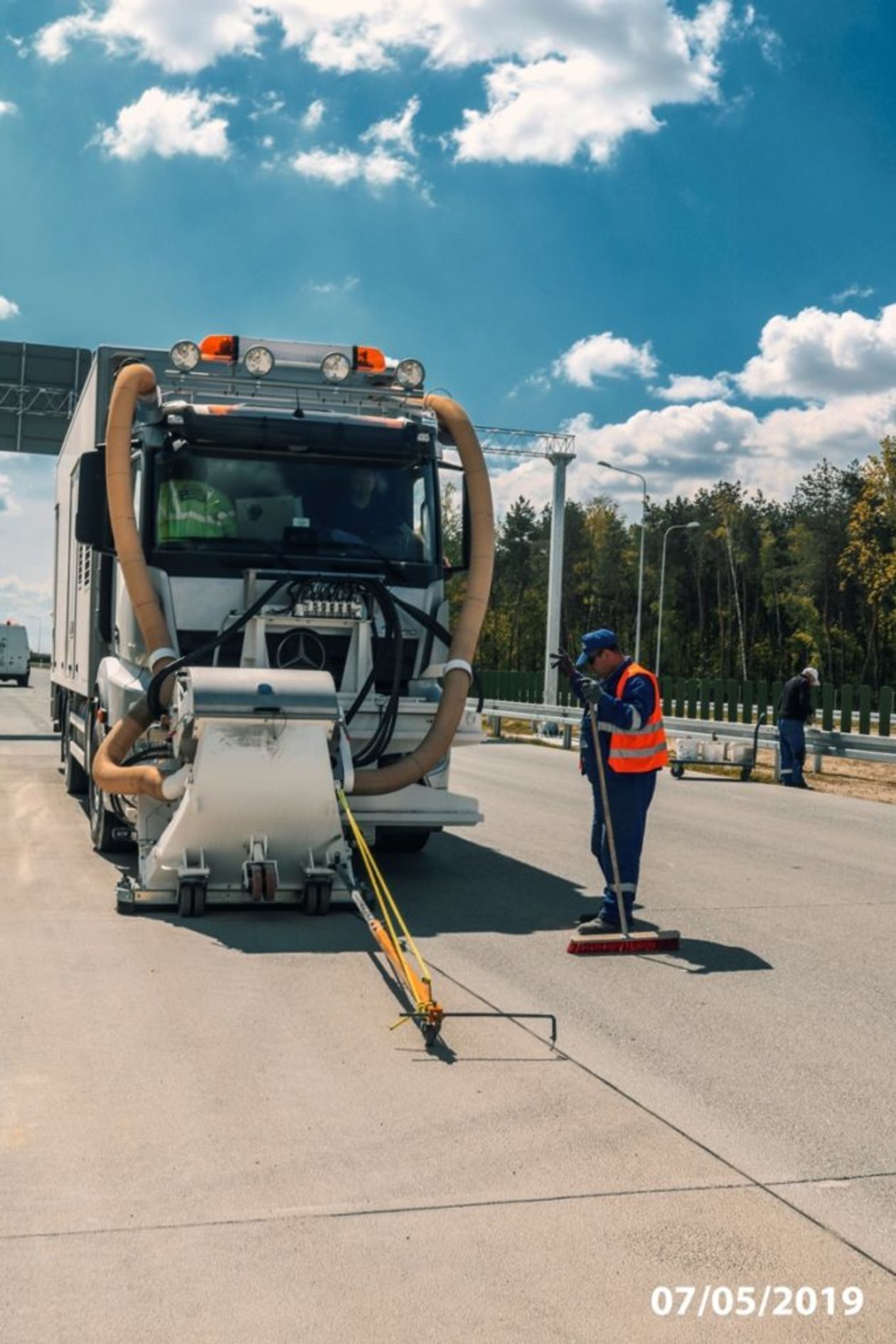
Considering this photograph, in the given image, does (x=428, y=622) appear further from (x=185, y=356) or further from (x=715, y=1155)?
(x=715, y=1155)

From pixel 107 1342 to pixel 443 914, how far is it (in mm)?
5723

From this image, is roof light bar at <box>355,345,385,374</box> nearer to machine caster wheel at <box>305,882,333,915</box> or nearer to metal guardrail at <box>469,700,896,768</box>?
machine caster wheel at <box>305,882,333,915</box>

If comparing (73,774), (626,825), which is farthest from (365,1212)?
(73,774)

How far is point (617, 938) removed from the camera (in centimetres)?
791

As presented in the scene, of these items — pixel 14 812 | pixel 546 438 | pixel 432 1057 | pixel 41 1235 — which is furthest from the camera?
pixel 546 438

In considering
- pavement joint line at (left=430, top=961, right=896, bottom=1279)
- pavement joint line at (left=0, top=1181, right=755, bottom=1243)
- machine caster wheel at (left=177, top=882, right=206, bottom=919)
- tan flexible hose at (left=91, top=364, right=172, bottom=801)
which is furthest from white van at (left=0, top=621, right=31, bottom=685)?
pavement joint line at (left=0, top=1181, right=755, bottom=1243)

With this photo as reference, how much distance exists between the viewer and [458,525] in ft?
36.0

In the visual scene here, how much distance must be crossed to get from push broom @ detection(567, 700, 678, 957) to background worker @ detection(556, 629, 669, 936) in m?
0.07

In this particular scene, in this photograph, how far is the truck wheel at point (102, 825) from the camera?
10.9 m

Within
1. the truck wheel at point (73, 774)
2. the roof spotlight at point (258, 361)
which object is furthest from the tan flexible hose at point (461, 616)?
the truck wheel at point (73, 774)

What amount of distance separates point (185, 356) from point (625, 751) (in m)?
4.26

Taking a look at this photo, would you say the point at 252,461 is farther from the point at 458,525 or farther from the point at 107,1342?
the point at 107,1342

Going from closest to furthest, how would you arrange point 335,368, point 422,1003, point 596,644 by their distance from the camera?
1. point 422,1003
2. point 596,644
3. point 335,368

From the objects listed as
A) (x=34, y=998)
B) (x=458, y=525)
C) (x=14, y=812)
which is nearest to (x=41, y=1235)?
(x=34, y=998)
